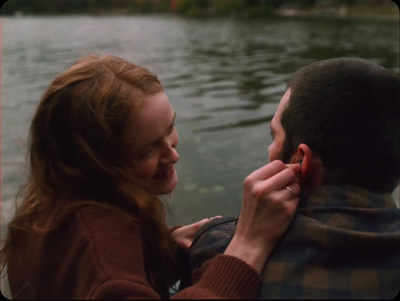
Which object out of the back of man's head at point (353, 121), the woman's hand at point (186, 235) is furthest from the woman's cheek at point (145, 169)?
the back of man's head at point (353, 121)

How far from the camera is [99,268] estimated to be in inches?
57.5

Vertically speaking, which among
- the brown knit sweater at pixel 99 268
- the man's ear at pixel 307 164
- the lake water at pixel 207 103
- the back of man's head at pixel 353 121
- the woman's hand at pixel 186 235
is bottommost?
the lake water at pixel 207 103

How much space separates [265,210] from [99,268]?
589 mm

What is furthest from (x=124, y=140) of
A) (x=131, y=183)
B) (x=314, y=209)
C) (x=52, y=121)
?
(x=314, y=209)

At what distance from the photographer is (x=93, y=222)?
5.18 feet

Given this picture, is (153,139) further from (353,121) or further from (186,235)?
(353,121)

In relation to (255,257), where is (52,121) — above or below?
above

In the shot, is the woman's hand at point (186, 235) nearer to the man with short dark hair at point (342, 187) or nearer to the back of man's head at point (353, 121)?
the man with short dark hair at point (342, 187)

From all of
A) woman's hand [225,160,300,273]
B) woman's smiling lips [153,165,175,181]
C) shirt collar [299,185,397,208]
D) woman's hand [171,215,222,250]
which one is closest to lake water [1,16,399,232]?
woman's hand [171,215,222,250]

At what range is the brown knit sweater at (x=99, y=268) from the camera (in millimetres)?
1415

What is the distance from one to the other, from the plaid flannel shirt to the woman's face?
68 cm

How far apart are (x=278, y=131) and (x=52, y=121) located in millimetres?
901

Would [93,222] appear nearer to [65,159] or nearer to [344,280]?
[65,159]

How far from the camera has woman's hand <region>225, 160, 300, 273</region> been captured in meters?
1.51
